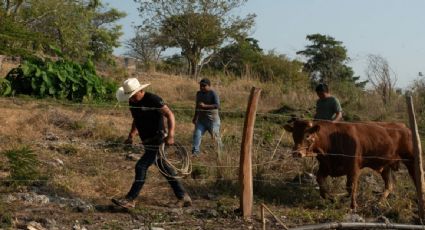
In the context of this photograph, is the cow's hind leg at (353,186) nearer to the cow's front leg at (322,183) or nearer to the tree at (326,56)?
the cow's front leg at (322,183)

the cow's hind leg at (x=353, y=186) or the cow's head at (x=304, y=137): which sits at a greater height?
the cow's head at (x=304, y=137)

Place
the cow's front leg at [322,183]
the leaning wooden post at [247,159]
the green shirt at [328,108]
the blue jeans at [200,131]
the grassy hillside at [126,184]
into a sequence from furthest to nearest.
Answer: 1. the blue jeans at [200,131]
2. the green shirt at [328,108]
3. the cow's front leg at [322,183]
4. the leaning wooden post at [247,159]
5. the grassy hillside at [126,184]

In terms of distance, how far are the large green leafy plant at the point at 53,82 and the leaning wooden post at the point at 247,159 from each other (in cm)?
1111

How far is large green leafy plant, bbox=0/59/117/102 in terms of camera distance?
1800 cm

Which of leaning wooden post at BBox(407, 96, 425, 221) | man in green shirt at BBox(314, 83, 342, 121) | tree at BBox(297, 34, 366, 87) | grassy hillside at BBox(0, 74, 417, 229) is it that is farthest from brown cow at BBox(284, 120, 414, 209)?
tree at BBox(297, 34, 366, 87)

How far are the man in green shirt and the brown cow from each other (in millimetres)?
535

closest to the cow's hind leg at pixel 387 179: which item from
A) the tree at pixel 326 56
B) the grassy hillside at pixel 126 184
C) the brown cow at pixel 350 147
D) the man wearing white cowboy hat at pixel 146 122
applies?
the brown cow at pixel 350 147

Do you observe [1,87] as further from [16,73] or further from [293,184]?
[293,184]

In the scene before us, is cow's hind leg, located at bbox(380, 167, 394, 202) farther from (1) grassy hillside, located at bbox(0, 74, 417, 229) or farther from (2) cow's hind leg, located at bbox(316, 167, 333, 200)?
(2) cow's hind leg, located at bbox(316, 167, 333, 200)

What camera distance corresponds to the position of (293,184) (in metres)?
9.88

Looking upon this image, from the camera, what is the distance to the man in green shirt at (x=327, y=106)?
33.2ft

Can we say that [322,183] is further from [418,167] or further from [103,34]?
[103,34]

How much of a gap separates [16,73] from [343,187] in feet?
37.7

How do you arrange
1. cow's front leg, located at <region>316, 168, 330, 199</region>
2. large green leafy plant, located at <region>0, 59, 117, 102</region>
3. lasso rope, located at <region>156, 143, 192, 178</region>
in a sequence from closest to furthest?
lasso rope, located at <region>156, 143, 192, 178</region>
cow's front leg, located at <region>316, 168, 330, 199</region>
large green leafy plant, located at <region>0, 59, 117, 102</region>
